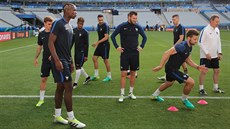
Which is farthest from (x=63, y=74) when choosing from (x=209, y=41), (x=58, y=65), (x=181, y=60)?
(x=209, y=41)

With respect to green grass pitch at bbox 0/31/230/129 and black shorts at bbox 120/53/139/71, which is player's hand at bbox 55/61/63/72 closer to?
green grass pitch at bbox 0/31/230/129

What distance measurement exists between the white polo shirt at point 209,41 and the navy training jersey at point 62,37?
13.2 ft

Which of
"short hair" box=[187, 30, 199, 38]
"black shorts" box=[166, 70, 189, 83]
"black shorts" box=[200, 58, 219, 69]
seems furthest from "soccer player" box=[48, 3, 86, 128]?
"black shorts" box=[200, 58, 219, 69]

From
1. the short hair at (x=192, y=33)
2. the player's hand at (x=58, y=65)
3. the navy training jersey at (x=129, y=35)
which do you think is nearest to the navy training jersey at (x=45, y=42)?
the player's hand at (x=58, y=65)

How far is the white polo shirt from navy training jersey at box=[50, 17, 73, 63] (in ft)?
13.2

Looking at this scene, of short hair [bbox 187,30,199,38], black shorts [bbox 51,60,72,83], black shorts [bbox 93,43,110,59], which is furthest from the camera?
black shorts [bbox 93,43,110,59]

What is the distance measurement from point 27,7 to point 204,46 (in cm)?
7456

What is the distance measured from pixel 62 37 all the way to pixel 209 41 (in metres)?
4.36

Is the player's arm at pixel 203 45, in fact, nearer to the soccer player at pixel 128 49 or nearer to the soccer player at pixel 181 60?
the soccer player at pixel 181 60

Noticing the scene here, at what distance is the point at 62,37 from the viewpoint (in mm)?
5074

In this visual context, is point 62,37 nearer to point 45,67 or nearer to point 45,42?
point 45,42

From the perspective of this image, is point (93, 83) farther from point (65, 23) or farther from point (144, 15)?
point (144, 15)

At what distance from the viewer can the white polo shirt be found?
762 centimetres

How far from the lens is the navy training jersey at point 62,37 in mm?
4977
